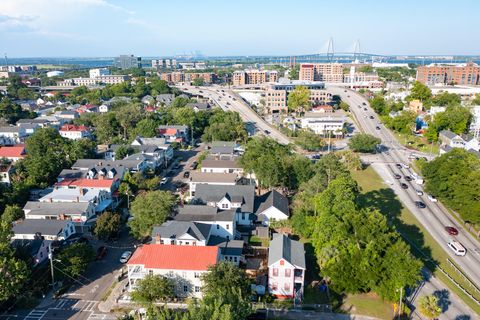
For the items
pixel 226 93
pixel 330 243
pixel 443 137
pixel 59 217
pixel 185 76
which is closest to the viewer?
pixel 330 243

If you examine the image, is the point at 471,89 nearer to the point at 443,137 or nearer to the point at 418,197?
the point at 443,137

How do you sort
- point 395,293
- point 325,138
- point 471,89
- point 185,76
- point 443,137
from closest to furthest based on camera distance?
point 395,293 < point 443,137 < point 325,138 < point 471,89 < point 185,76

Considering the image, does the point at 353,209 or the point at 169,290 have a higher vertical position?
the point at 353,209

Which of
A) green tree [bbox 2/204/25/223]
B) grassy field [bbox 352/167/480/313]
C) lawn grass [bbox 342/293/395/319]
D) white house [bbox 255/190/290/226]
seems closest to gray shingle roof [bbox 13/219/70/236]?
green tree [bbox 2/204/25/223]

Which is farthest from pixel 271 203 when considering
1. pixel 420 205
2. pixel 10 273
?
pixel 10 273

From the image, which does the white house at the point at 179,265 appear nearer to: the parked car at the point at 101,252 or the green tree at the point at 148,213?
the green tree at the point at 148,213

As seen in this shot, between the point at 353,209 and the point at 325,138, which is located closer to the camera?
the point at 353,209

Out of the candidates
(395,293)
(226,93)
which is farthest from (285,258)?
(226,93)

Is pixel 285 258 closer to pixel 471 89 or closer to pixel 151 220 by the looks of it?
pixel 151 220
